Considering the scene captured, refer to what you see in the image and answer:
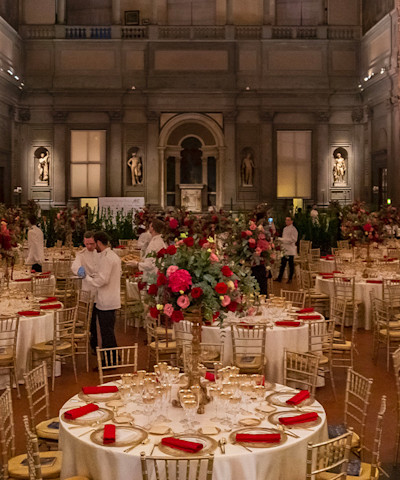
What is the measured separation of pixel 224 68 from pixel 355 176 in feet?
18.7

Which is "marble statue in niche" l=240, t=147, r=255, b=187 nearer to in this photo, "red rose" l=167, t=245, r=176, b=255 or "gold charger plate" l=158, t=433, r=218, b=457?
"red rose" l=167, t=245, r=176, b=255

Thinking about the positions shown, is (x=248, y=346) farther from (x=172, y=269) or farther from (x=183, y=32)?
(x=183, y=32)

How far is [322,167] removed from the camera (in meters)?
23.5

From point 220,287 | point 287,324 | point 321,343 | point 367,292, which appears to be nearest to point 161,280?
point 220,287

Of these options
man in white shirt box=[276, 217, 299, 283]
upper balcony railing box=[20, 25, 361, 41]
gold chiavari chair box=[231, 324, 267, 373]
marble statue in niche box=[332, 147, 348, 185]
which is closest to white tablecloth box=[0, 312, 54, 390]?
gold chiavari chair box=[231, 324, 267, 373]

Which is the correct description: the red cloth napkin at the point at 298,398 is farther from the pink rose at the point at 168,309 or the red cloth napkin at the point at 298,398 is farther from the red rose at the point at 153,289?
the red rose at the point at 153,289

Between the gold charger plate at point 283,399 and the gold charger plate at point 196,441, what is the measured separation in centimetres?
74

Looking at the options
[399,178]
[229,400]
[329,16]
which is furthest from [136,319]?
[329,16]

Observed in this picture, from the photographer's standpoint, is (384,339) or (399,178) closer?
(384,339)

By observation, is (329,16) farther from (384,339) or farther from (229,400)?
(229,400)

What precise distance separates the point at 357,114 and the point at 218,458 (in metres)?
21.0

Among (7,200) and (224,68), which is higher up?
(224,68)

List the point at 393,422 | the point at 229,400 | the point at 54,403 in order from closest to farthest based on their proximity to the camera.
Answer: the point at 229,400, the point at 393,422, the point at 54,403

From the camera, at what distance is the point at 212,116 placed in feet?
76.0
